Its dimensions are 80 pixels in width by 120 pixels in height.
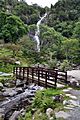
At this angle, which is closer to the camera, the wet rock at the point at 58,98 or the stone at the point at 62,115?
the stone at the point at 62,115

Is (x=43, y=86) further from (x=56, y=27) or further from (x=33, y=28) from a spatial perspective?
(x=56, y=27)

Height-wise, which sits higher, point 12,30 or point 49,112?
point 12,30

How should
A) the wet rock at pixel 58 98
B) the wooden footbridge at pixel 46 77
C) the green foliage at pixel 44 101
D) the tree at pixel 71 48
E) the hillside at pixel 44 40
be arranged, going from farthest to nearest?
the hillside at pixel 44 40 → the tree at pixel 71 48 → the wooden footbridge at pixel 46 77 → the wet rock at pixel 58 98 → the green foliage at pixel 44 101

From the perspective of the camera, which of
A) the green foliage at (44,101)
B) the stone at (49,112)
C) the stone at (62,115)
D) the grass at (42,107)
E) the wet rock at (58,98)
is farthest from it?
the wet rock at (58,98)

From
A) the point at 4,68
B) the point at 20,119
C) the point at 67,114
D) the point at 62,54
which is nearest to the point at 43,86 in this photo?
the point at 20,119

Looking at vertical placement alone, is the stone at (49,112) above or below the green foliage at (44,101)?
below

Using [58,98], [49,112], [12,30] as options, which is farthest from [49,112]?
[12,30]

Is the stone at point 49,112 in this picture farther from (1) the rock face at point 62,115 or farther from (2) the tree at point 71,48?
(2) the tree at point 71,48

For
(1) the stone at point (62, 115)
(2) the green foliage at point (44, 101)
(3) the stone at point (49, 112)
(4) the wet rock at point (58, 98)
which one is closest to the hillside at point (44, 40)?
(2) the green foliage at point (44, 101)

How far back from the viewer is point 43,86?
16812 mm

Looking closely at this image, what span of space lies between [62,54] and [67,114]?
3429 cm

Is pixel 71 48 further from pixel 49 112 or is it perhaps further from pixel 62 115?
pixel 62 115

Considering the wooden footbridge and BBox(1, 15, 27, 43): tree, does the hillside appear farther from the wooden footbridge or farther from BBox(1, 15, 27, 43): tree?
the wooden footbridge

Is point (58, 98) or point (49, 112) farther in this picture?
point (58, 98)
